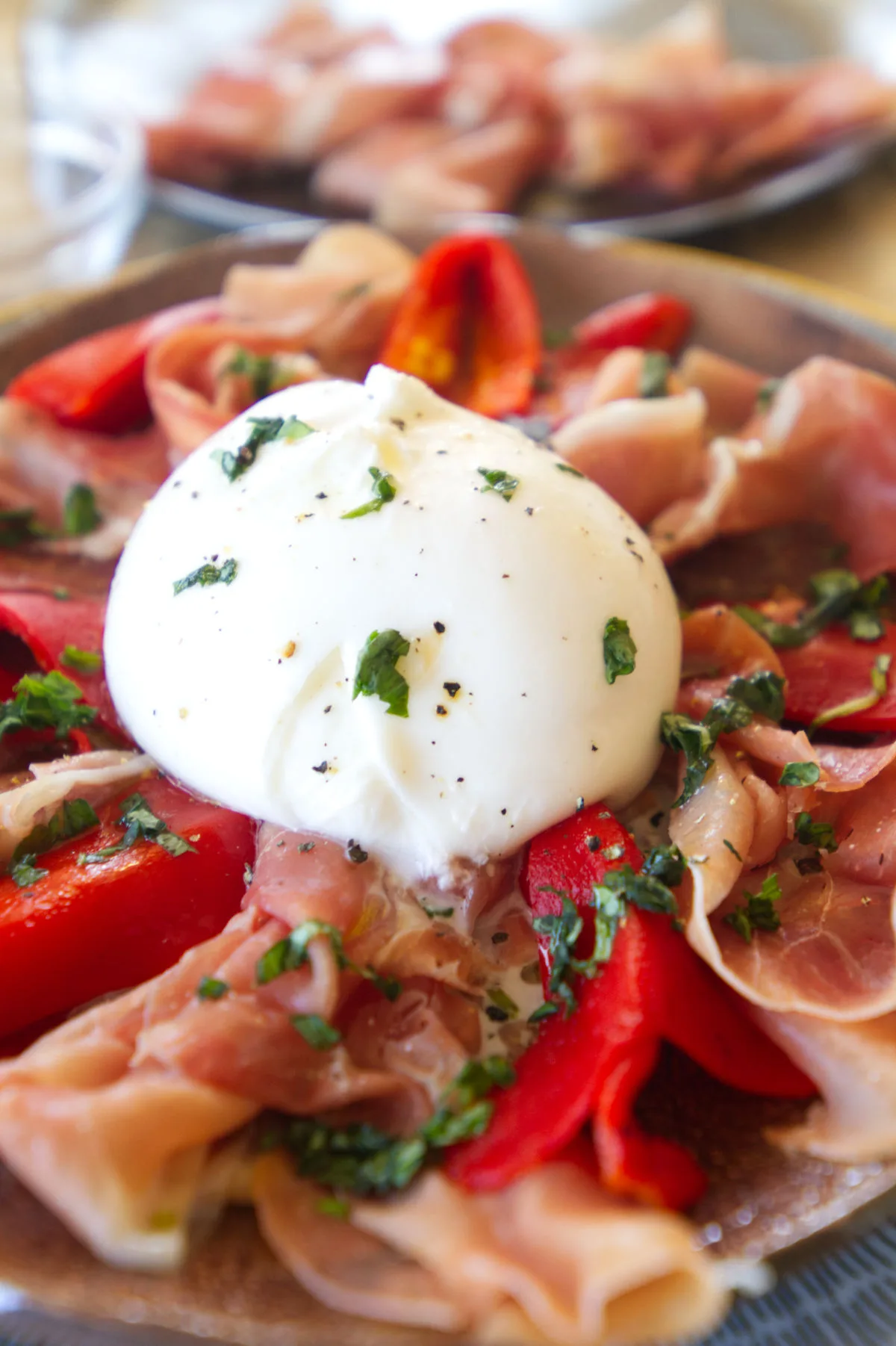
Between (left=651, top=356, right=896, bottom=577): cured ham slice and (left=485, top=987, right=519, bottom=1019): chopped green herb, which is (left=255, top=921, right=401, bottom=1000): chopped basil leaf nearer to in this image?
(left=485, top=987, right=519, bottom=1019): chopped green herb

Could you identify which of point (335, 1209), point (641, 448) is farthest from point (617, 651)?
point (335, 1209)

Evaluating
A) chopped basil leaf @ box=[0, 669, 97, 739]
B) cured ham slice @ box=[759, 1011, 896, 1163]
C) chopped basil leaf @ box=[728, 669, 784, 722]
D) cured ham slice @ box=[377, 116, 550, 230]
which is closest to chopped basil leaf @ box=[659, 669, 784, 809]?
chopped basil leaf @ box=[728, 669, 784, 722]

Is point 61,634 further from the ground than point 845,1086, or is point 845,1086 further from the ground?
point 61,634

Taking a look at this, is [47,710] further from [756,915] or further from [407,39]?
[407,39]

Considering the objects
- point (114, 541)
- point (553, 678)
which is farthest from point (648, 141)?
point (553, 678)

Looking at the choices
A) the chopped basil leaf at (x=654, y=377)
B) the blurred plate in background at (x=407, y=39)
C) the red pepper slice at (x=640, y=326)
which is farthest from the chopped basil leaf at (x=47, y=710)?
the blurred plate in background at (x=407, y=39)

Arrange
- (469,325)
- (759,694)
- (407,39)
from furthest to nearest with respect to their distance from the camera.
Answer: (407,39)
(469,325)
(759,694)

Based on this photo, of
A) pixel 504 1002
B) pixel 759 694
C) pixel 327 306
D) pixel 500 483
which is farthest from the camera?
pixel 327 306
